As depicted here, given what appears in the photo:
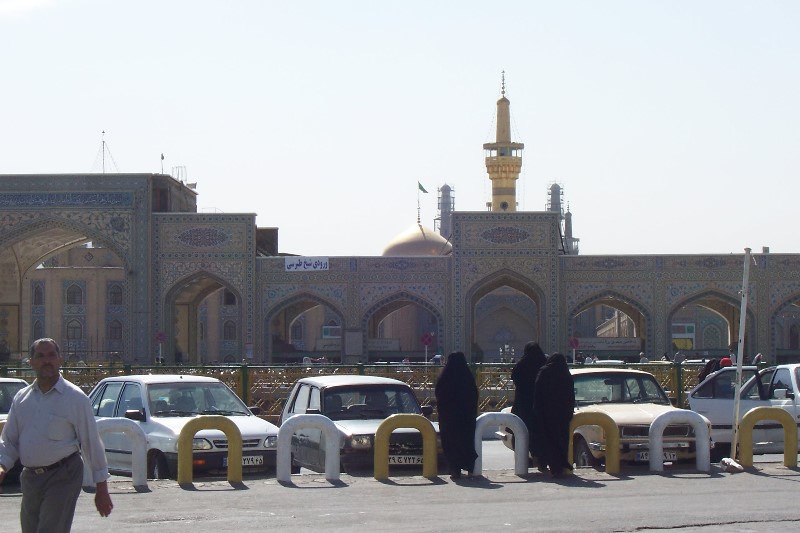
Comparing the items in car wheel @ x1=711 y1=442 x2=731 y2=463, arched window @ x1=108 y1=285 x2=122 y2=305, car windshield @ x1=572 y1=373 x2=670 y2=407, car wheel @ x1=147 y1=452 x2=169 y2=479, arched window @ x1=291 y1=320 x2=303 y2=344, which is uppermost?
arched window @ x1=108 y1=285 x2=122 y2=305

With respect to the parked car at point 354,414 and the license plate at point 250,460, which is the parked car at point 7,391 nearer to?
the license plate at point 250,460

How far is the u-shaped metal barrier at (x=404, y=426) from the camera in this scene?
36.3ft

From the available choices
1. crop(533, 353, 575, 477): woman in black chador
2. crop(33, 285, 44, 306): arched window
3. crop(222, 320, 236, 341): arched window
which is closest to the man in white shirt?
crop(533, 353, 575, 477): woman in black chador

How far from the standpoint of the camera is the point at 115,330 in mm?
48906

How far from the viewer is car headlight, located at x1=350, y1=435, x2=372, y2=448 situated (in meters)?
11.7

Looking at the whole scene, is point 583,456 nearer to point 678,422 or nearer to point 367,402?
point 678,422

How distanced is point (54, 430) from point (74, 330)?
4417cm

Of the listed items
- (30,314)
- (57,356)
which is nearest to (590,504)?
(57,356)

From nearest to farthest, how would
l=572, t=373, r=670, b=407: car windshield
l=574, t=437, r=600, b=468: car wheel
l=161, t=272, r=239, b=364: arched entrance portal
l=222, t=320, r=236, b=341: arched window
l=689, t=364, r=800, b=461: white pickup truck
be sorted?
l=574, t=437, r=600, b=468: car wheel
l=572, t=373, r=670, b=407: car windshield
l=689, t=364, r=800, b=461: white pickup truck
l=161, t=272, r=239, b=364: arched entrance portal
l=222, t=320, r=236, b=341: arched window

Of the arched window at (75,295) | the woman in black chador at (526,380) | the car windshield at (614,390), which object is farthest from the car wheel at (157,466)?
the arched window at (75,295)

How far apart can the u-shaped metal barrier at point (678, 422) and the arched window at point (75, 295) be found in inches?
1587

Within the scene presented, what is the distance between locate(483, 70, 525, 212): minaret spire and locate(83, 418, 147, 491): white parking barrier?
40.2 metres

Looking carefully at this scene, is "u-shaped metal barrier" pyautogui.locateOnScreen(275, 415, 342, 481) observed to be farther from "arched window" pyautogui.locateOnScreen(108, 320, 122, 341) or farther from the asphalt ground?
"arched window" pyautogui.locateOnScreen(108, 320, 122, 341)

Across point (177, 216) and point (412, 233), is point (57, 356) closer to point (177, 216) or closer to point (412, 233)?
point (177, 216)
